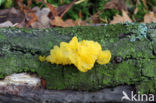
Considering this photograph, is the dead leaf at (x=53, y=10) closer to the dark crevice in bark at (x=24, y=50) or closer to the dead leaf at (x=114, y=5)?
the dead leaf at (x=114, y=5)

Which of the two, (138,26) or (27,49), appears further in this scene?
(138,26)

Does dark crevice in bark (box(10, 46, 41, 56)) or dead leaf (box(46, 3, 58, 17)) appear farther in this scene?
dead leaf (box(46, 3, 58, 17))

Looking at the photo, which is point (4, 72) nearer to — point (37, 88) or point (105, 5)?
point (37, 88)

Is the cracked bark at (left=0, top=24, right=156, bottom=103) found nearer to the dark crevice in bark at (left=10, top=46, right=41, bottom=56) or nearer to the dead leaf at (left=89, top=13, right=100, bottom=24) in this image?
the dark crevice in bark at (left=10, top=46, right=41, bottom=56)

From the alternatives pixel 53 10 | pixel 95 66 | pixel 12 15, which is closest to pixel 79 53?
pixel 95 66

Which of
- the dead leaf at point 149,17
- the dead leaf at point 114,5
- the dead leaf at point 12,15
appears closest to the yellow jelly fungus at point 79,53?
the dead leaf at point 12,15

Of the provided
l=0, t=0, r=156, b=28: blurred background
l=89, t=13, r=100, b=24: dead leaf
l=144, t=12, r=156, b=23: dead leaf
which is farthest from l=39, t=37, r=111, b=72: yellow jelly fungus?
l=144, t=12, r=156, b=23: dead leaf

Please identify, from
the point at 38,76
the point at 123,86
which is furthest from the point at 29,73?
the point at 123,86

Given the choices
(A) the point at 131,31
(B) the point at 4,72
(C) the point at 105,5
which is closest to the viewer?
(B) the point at 4,72
